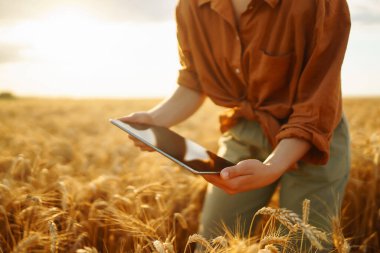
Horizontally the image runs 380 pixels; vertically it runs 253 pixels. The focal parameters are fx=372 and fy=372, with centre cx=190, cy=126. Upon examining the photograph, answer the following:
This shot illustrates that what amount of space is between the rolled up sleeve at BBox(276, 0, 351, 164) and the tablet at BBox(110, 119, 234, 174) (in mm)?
270

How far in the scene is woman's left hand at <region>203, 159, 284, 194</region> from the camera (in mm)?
1134

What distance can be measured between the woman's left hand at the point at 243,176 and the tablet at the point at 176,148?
41mm

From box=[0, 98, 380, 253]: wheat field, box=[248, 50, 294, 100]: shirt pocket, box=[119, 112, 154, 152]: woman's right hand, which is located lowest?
box=[0, 98, 380, 253]: wheat field

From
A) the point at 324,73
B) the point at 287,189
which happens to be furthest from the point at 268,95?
the point at 287,189

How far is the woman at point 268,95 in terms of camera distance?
4.32 ft

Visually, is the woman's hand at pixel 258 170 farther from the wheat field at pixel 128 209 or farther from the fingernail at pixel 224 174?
the wheat field at pixel 128 209

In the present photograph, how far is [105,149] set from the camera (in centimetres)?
366

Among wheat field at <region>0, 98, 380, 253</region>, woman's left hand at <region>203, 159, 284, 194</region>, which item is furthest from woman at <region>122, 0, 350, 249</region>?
wheat field at <region>0, 98, 380, 253</region>

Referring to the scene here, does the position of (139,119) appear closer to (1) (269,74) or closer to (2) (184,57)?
(2) (184,57)

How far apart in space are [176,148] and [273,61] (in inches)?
19.7

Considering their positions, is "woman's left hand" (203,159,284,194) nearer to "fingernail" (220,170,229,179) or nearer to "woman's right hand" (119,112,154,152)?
"fingernail" (220,170,229,179)

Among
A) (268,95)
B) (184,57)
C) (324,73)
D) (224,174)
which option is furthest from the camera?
(184,57)

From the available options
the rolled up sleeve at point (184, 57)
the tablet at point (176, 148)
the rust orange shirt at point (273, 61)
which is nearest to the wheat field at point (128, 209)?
the tablet at point (176, 148)

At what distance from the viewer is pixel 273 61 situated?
4.70ft
